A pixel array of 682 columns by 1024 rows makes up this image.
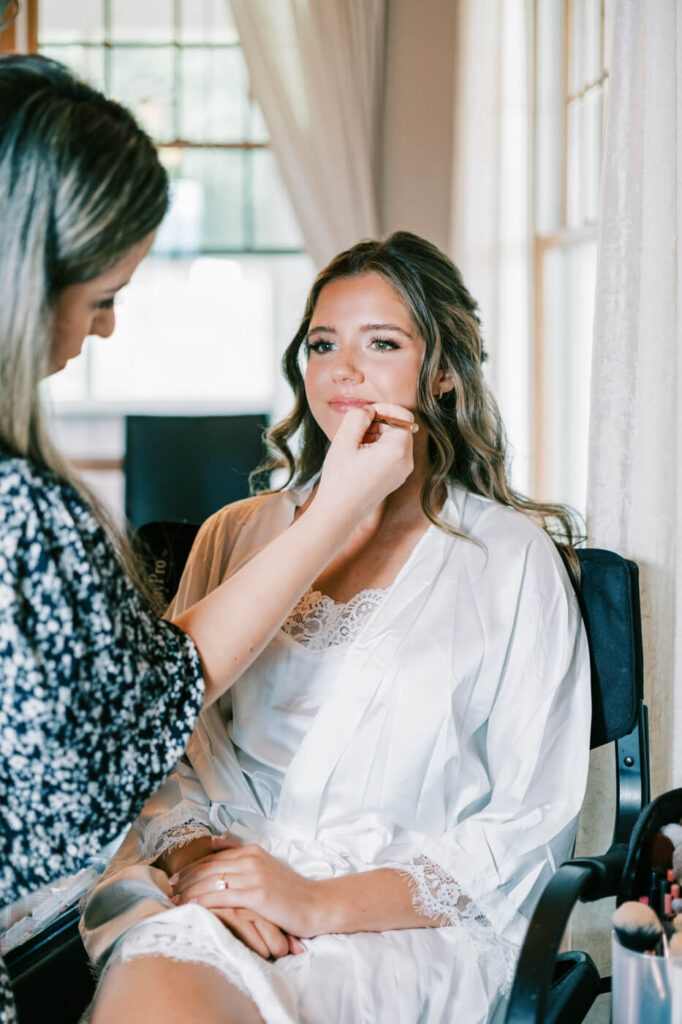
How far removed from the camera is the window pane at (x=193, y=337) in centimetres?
482

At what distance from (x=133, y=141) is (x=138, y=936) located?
844 millimetres

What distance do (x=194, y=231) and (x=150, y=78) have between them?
693 mm

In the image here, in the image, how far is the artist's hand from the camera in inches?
49.4

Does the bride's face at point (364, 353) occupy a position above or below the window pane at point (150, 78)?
below

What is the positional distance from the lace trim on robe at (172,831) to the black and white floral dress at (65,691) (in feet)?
1.54

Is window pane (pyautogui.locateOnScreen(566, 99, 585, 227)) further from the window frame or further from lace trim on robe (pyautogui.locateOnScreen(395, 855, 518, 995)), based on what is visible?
lace trim on robe (pyautogui.locateOnScreen(395, 855, 518, 995))

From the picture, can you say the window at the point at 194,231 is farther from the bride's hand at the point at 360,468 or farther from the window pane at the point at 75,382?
the bride's hand at the point at 360,468

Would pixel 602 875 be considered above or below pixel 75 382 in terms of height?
below

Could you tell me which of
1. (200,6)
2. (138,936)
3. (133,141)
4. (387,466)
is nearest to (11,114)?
(133,141)

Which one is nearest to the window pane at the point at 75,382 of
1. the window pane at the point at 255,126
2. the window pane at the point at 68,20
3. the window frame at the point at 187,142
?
the window frame at the point at 187,142

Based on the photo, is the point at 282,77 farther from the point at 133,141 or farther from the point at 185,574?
the point at 133,141

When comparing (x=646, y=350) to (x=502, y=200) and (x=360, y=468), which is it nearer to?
(x=360, y=468)

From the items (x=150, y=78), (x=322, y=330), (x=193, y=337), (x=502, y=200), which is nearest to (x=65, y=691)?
(x=322, y=330)

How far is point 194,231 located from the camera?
15.7ft
